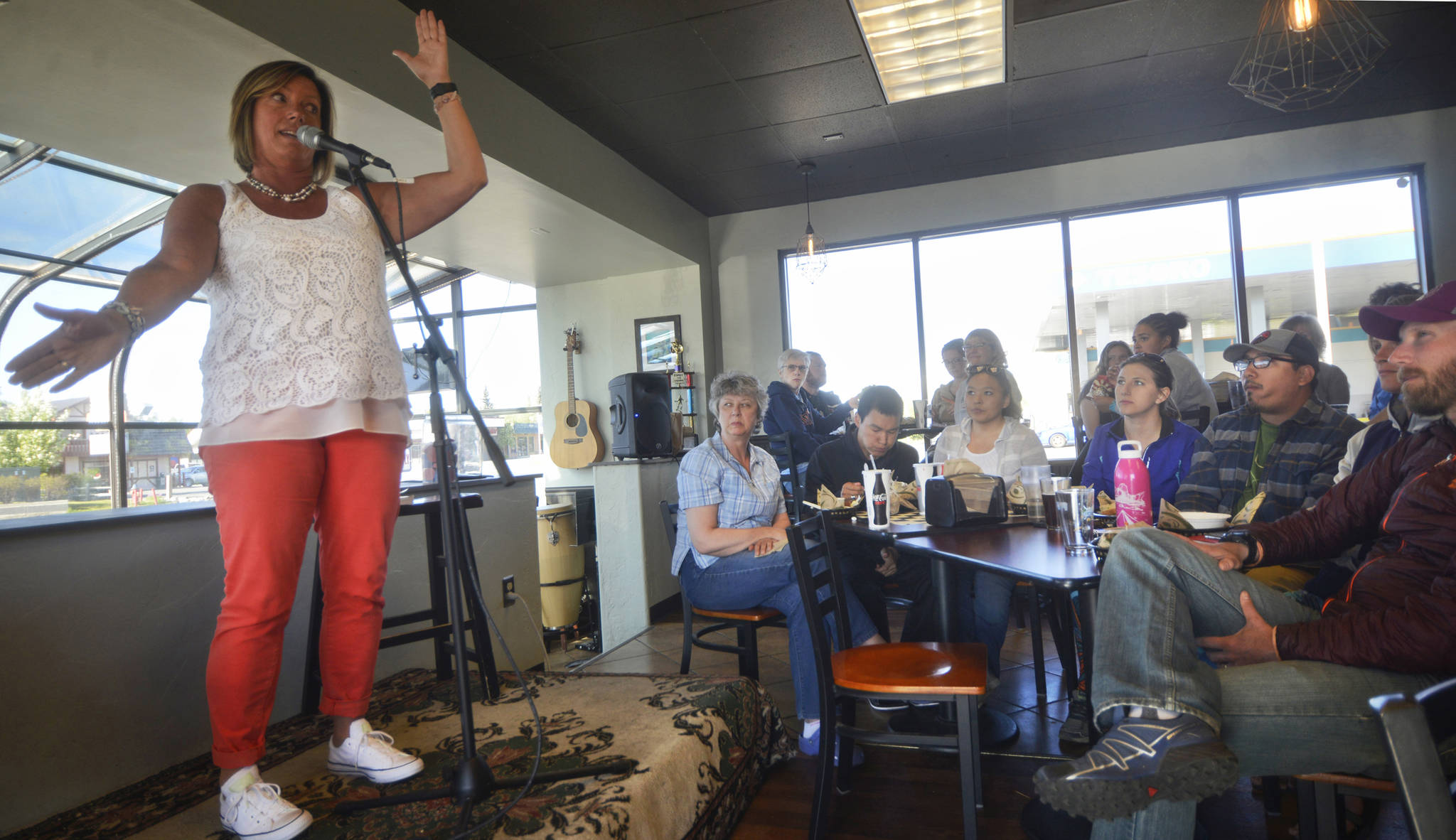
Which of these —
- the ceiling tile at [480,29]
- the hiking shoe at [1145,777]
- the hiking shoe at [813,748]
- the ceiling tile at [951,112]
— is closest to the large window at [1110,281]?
the ceiling tile at [951,112]

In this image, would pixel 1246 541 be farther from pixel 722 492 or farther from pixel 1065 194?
pixel 1065 194

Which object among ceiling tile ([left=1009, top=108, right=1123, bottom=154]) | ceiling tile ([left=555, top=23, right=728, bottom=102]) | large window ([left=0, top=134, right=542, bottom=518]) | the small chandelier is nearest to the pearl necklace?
ceiling tile ([left=555, top=23, right=728, bottom=102])

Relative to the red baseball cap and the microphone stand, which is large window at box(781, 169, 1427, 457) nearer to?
the red baseball cap

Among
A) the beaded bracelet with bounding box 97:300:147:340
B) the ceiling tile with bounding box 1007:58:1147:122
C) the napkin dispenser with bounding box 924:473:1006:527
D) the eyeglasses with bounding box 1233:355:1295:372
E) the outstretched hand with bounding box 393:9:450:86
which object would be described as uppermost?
the ceiling tile with bounding box 1007:58:1147:122

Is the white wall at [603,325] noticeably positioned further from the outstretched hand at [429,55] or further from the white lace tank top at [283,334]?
the white lace tank top at [283,334]

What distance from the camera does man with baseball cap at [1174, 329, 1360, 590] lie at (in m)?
2.08

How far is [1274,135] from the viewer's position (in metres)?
5.09

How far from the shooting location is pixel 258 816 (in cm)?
128

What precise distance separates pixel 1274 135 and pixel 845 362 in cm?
316

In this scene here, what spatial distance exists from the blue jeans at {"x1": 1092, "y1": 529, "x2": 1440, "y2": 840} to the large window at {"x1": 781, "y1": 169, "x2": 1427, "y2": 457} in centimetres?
410

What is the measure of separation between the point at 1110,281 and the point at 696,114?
3195 mm

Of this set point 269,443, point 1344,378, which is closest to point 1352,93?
point 1344,378

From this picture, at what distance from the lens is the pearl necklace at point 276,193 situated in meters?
1.42

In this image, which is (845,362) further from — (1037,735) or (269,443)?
(269,443)
